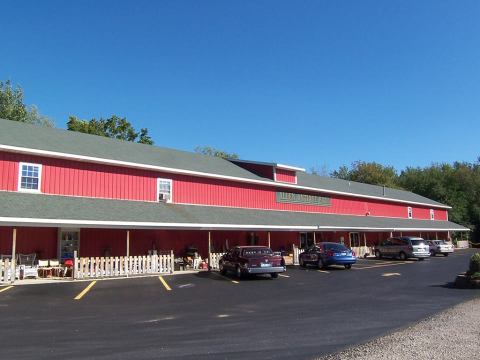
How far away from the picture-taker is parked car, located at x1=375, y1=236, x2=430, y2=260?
114ft

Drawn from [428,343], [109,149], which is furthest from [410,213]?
[428,343]

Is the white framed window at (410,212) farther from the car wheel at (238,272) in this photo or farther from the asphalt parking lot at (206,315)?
the car wheel at (238,272)

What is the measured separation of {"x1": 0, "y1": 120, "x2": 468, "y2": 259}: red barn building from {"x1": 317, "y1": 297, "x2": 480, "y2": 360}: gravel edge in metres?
14.4

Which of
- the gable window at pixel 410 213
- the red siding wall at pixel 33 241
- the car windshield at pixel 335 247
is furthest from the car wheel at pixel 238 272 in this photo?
the gable window at pixel 410 213

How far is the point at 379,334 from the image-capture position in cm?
934

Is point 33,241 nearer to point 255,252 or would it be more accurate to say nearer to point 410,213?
point 255,252

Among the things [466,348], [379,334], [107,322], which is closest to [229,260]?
[107,322]

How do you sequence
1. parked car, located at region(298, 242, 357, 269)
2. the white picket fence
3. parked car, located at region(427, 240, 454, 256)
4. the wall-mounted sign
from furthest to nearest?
parked car, located at region(427, 240, 454, 256), the wall-mounted sign, parked car, located at region(298, 242, 357, 269), the white picket fence

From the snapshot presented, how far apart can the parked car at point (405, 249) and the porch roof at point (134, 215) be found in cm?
408

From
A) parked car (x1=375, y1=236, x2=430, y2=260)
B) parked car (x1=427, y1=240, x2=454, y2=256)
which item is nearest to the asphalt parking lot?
parked car (x1=375, y1=236, x2=430, y2=260)

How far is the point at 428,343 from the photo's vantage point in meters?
8.20

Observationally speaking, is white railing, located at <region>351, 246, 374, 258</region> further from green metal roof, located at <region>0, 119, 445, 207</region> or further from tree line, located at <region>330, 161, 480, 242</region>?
tree line, located at <region>330, 161, 480, 242</region>

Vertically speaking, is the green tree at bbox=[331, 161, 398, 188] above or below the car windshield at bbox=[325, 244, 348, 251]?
above

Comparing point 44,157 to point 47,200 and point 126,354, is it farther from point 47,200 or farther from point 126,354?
point 126,354
